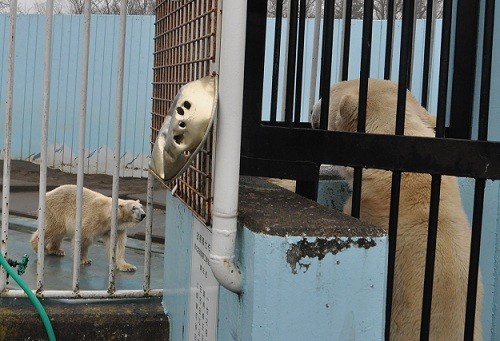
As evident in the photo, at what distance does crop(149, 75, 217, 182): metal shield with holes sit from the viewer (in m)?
1.51

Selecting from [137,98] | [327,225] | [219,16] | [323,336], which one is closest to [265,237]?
[327,225]

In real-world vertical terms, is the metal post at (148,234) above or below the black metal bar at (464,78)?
below

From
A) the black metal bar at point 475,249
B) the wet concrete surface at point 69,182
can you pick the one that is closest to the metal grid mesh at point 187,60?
the black metal bar at point 475,249

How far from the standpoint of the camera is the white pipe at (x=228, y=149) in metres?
1.57

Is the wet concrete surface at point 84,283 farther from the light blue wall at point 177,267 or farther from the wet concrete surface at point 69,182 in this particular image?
the light blue wall at point 177,267

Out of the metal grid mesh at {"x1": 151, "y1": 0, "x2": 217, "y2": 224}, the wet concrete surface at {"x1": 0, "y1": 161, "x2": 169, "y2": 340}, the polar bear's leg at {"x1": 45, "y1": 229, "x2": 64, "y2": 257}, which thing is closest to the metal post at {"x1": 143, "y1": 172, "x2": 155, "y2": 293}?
the wet concrete surface at {"x1": 0, "y1": 161, "x2": 169, "y2": 340}

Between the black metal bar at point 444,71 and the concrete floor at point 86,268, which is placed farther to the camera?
the concrete floor at point 86,268

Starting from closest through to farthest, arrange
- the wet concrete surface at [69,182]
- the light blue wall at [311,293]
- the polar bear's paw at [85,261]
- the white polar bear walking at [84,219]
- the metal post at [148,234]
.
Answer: the light blue wall at [311,293]
the metal post at [148,234]
the polar bear's paw at [85,261]
the white polar bear walking at [84,219]
the wet concrete surface at [69,182]

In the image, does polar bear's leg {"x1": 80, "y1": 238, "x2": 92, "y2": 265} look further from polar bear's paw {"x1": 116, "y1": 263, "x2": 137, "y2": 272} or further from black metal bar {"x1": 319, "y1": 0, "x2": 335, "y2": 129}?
black metal bar {"x1": 319, "y1": 0, "x2": 335, "y2": 129}

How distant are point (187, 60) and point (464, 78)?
3.44 feet

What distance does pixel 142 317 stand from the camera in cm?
276

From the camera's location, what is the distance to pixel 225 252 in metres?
1.58

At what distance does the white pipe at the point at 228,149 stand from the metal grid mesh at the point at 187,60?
0.13 m

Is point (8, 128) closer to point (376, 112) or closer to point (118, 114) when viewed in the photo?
point (118, 114)
